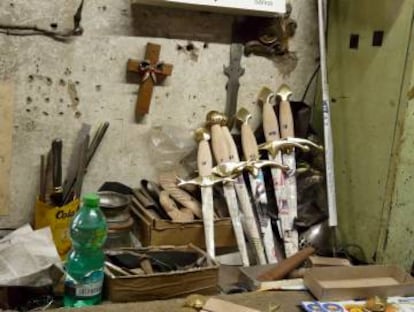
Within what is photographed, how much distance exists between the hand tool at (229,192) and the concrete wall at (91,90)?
5.0 inches

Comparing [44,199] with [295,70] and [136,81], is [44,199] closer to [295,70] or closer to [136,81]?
[136,81]

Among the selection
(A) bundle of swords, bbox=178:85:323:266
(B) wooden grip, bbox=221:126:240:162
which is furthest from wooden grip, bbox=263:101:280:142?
(B) wooden grip, bbox=221:126:240:162

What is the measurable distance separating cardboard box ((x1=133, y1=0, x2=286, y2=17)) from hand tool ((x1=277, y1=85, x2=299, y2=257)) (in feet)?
0.88

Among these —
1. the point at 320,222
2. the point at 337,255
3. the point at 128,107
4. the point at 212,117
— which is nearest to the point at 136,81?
the point at 128,107

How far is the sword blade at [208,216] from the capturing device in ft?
4.85

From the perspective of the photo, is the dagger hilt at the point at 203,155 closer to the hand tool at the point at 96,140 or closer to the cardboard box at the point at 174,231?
the cardboard box at the point at 174,231

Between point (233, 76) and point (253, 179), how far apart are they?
36cm

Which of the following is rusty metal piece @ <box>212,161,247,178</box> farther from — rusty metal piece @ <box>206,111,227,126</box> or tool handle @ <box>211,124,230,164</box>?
rusty metal piece @ <box>206,111,227,126</box>

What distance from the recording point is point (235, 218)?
60.2 inches

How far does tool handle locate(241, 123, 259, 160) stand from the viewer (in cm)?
160

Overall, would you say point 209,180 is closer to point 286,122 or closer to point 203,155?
point 203,155

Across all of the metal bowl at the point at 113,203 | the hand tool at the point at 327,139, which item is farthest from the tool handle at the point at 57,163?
the hand tool at the point at 327,139

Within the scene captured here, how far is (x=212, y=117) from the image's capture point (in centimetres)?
164

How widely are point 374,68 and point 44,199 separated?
103 cm
